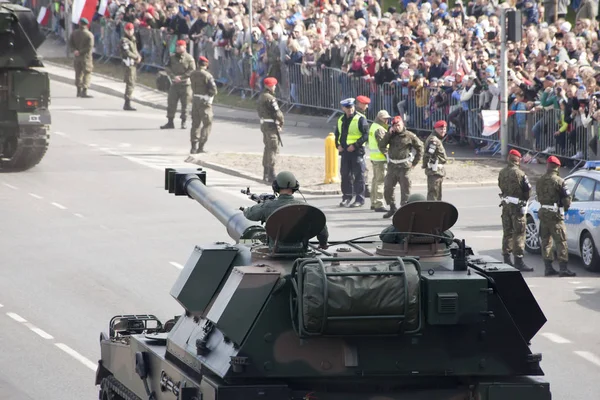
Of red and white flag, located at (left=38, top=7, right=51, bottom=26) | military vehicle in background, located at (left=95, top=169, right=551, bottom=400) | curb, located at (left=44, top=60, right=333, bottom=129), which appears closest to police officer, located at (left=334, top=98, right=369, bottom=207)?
curb, located at (left=44, top=60, right=333, bottom=129)

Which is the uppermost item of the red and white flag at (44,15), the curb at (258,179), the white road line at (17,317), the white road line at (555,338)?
the red and white flag at (44,15)

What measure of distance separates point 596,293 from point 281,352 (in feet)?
32.0

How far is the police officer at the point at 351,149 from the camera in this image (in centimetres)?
2517

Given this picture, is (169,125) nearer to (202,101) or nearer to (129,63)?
(129,63)

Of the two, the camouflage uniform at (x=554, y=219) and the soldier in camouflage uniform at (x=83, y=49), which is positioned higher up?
the soldier in camouflage uniform at (x=83, y=49)

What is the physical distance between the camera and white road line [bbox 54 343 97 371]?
48.9 ft

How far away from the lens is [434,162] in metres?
23.2

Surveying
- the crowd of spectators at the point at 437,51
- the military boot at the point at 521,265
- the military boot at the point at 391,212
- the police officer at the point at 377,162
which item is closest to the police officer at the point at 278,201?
the military boot at the point at 521,265

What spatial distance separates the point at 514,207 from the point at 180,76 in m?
14.9

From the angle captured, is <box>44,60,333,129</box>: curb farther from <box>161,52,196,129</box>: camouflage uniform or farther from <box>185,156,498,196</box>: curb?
<box>185,156,498,196</box>: curb

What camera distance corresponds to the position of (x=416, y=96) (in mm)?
31828

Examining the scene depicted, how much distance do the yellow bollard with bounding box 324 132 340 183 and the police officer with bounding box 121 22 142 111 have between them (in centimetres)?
1110

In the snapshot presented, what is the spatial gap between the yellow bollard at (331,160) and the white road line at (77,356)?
12230 mm

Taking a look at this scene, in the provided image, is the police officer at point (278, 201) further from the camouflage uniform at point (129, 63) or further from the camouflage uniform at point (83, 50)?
the camouflage uniform at point (83, 50)
